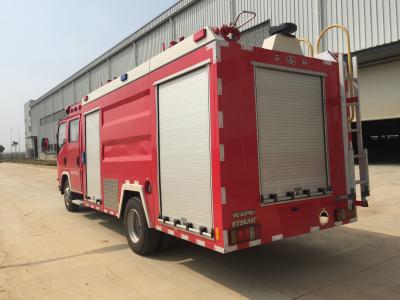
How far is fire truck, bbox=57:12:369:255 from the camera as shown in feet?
14.0

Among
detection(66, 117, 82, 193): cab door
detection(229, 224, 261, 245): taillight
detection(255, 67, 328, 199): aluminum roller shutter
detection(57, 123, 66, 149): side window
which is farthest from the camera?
detection(57, 123, 66, 149): side window

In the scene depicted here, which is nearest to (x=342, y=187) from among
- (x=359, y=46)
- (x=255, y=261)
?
(x=255, y=261)

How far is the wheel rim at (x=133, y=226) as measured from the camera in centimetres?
621

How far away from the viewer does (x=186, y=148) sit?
4.81 meters

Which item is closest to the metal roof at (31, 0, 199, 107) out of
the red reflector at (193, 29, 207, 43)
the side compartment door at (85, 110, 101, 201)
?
the side compartment door at (85, 110, 101, 201)

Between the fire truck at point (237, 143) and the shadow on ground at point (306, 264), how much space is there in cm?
61

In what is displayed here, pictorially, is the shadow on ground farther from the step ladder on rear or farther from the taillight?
the step ladder on rear

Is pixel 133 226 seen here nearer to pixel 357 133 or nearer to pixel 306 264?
pixel 306 264

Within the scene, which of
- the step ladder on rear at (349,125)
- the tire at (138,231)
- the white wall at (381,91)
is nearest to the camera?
the step ladder on rear at (349,125)

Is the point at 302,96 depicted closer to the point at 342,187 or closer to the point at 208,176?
the point at 342,187

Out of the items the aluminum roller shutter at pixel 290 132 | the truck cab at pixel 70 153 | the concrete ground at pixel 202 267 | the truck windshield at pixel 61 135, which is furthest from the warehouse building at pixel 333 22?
the aluminum roller shutter at pixel 290 132

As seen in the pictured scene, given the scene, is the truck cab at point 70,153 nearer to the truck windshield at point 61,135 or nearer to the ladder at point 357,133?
the truck windshield at point 61,135

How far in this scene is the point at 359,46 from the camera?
1429 cm

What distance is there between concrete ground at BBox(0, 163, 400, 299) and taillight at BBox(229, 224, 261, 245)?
0.68m
